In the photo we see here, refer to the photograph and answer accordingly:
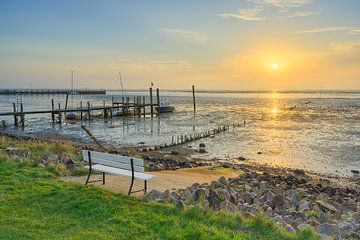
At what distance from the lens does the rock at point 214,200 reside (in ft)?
21.9

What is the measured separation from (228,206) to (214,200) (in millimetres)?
357

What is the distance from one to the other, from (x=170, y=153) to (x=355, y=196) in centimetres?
1120

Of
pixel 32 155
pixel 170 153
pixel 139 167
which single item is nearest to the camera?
pixel 139 167

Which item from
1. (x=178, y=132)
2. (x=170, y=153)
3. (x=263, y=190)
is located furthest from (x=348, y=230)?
(x=178, y=132)

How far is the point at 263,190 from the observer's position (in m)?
9.42

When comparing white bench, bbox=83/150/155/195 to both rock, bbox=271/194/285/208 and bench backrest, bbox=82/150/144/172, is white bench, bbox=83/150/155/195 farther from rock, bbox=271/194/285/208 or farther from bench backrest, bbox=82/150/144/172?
rock, bbox=271/194/285/208

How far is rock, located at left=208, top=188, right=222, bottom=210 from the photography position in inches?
263

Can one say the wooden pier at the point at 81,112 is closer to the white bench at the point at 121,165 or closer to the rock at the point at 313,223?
the white bench at the point at 121,165

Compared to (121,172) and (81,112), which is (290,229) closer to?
(121,172)

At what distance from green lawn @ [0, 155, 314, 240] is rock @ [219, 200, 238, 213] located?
0.51m

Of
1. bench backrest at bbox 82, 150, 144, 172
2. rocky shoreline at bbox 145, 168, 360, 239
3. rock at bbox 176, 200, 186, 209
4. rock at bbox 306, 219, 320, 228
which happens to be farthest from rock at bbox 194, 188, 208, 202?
rock at bbox 306, 219, 320, 228

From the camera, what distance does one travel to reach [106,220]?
224 inches

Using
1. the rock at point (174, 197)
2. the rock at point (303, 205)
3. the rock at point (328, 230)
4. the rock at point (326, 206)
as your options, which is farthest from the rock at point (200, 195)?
the rock at point (326, 206)

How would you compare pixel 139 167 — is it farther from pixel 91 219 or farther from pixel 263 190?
pixel 263 190
